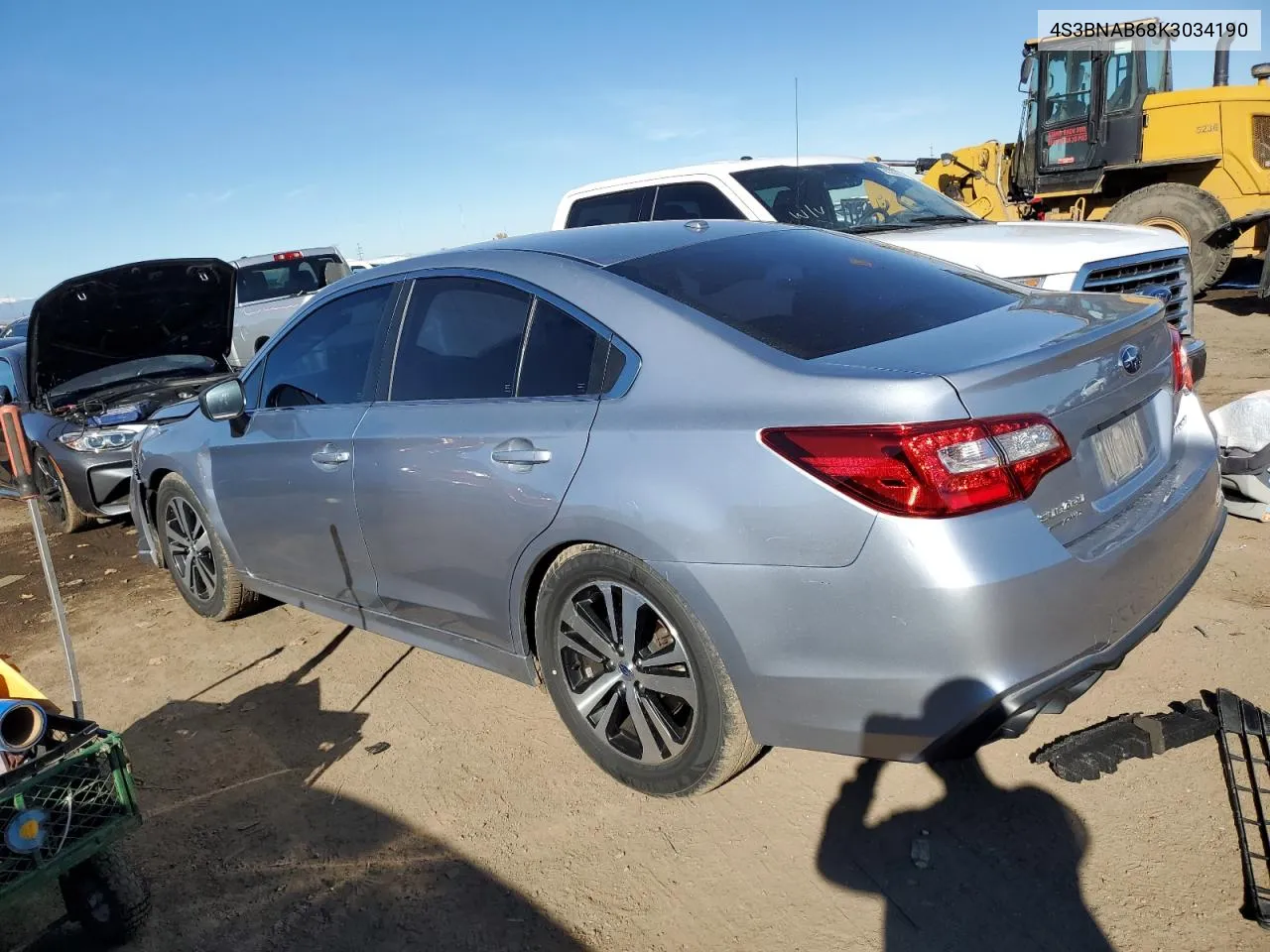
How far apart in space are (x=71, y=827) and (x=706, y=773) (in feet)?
5.42

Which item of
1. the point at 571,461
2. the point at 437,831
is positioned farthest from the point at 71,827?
the point at 571,461

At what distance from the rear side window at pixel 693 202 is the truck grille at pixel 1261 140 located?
854 cm

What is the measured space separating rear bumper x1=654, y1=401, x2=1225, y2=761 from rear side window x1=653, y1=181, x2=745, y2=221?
4.45 metres

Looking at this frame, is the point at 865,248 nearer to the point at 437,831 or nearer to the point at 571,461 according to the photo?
the point at 571,461

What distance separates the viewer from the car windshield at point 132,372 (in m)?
7.27

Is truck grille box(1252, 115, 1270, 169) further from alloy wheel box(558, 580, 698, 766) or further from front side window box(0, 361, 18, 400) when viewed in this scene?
front side window box(0, 361, 18, 400)


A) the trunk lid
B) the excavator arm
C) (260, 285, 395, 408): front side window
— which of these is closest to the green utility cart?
(260, 285, 395, 408): front side window

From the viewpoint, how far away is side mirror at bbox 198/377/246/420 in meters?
4.18

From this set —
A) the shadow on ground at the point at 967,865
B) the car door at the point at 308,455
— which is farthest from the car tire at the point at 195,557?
the shadow on ground at the point at 967,865

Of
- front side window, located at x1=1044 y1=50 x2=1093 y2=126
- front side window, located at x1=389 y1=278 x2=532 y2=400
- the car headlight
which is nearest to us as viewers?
front side window, located at x1=389 y1=278 x2=532 y2=400

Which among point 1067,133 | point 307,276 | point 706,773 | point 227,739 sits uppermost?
point 1067,133

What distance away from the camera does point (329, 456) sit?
3.68 m

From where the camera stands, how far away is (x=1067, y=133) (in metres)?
12.4

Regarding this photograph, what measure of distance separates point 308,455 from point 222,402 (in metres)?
0.67
